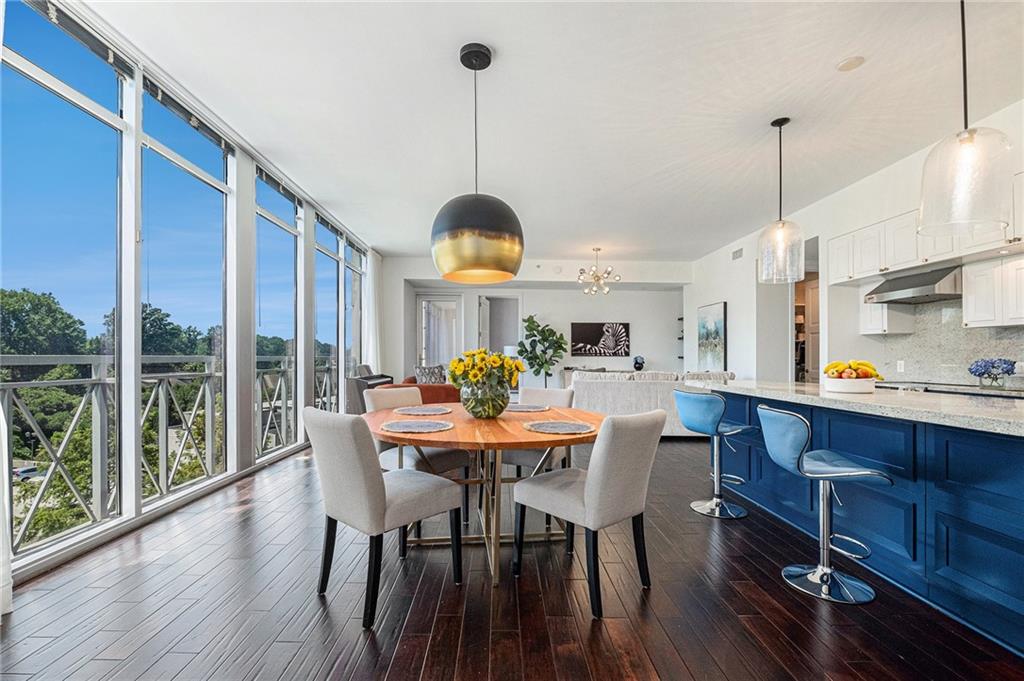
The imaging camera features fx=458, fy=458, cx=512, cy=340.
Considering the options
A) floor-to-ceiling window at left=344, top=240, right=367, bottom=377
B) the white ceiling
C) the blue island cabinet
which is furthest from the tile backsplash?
floor-to-ceiling window at left=344, top=240, right=367, bottom=377

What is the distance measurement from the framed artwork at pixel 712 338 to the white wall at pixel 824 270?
144 millimetres

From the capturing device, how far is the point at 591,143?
3725mm

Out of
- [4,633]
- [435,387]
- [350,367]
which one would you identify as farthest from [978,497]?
[350,367]

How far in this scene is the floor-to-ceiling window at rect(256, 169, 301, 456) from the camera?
14.3 ft

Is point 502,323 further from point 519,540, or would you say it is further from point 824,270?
point 519,540

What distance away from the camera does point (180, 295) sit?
10.8 ft

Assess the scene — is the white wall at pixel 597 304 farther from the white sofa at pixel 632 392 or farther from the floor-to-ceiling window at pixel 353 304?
the white sofa at pixel 632 392

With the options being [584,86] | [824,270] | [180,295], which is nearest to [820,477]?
[584,86]

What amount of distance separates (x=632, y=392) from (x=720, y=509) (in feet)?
7.86

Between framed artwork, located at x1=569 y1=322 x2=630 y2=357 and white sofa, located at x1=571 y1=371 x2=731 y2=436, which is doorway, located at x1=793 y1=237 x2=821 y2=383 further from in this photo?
framed artwork, located at x1=569 y1=322 x2=630 y2=357

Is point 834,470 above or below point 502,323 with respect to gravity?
below

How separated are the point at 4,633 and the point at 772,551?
11.6 ft

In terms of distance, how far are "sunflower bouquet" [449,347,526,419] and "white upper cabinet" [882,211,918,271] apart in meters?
3.64

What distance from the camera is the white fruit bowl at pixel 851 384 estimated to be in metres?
2.61
